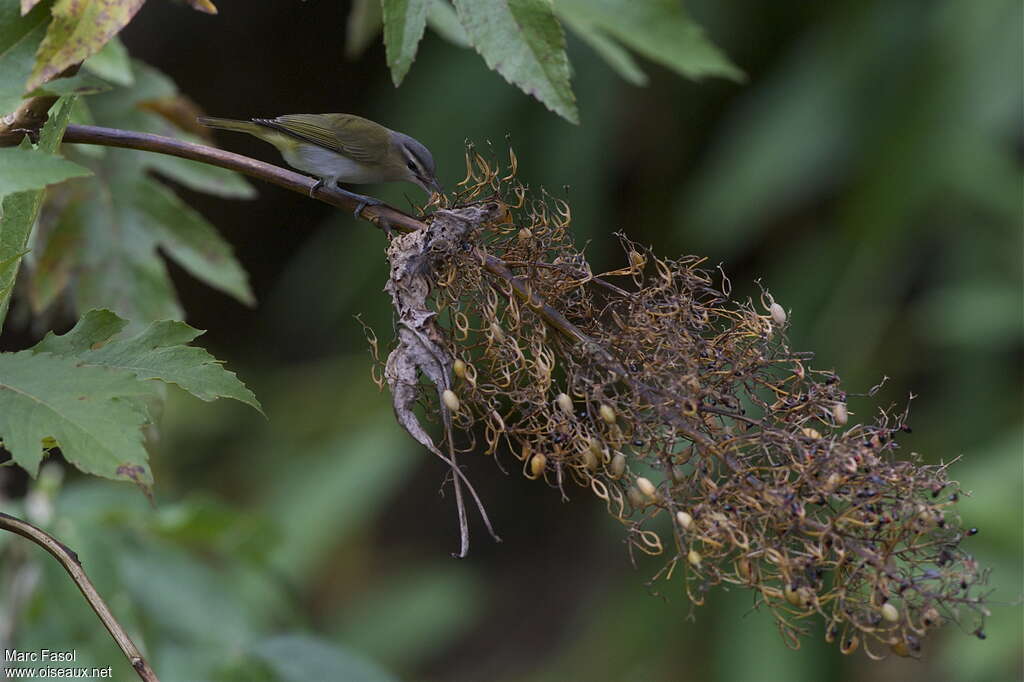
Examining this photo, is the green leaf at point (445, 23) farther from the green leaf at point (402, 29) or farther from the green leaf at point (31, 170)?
the green leaf at point (31, 170)

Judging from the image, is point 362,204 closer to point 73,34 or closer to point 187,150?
point 187,150

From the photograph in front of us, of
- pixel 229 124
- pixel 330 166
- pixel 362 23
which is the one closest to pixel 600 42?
pixel 362 23

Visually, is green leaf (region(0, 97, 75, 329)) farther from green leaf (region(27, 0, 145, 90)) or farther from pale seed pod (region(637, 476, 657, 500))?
pale seed pod (region(637, 476, 657, 500))

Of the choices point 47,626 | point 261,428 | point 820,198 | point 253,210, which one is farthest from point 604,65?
point 47,626

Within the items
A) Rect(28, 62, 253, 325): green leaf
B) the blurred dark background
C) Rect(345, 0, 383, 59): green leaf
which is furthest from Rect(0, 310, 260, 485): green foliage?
the blurred dark background

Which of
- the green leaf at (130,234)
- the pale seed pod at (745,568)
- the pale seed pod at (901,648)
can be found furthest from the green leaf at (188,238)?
the pale seed pod at (901,648)

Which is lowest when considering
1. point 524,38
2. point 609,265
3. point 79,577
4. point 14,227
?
point 609,265

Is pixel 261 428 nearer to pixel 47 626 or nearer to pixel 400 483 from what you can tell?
pixel 400 483
